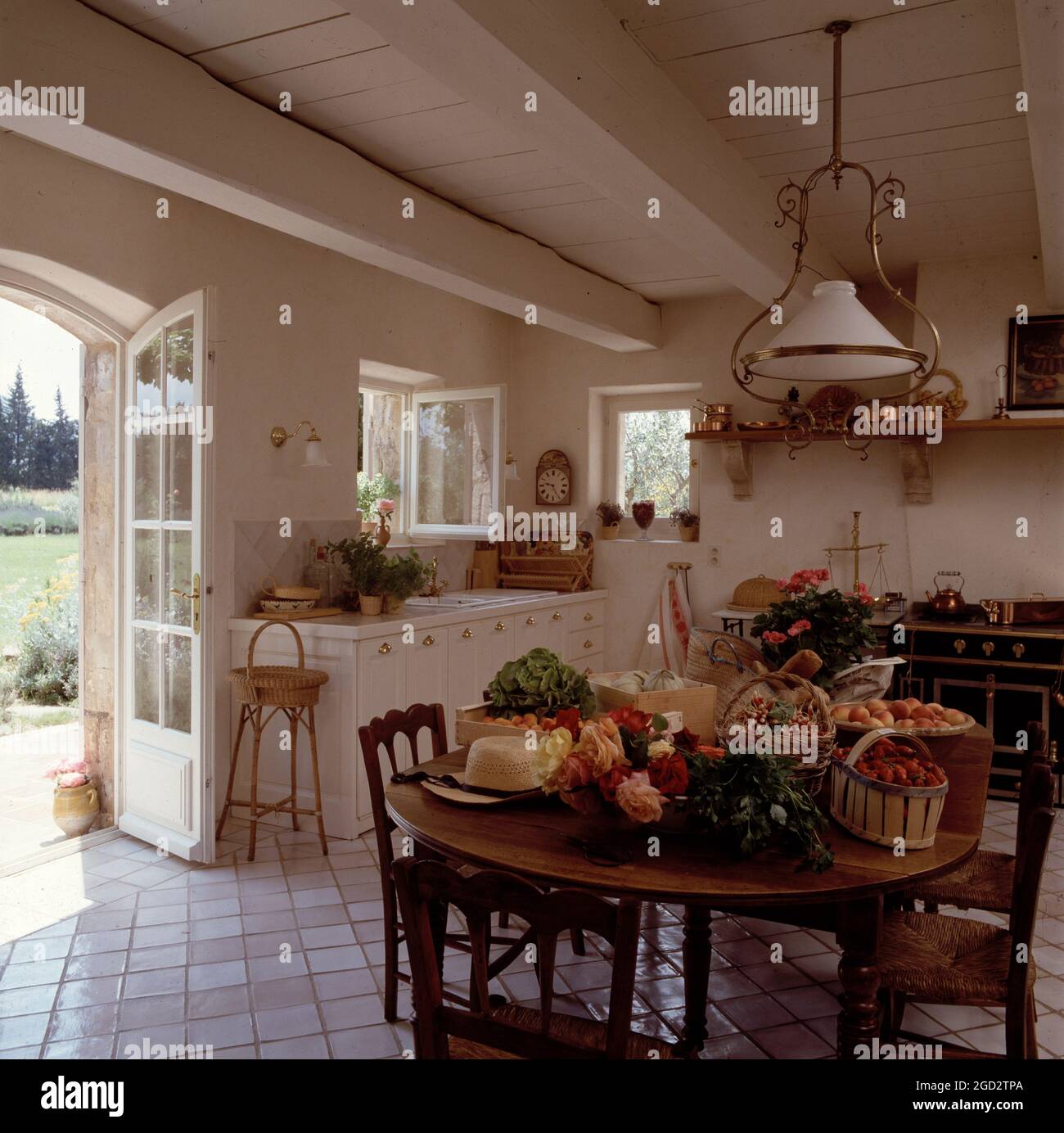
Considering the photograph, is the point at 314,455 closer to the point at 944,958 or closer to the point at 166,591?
the point at 166,591

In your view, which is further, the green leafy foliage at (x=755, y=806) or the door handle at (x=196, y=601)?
the door handle at (x=196, y=601)

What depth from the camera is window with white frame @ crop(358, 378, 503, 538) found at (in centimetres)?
593

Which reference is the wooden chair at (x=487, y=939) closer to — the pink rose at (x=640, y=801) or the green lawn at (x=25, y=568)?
the pink rose at (x=640, y=801)

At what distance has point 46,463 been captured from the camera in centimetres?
470

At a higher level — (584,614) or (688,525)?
(688,525)

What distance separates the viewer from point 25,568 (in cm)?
493

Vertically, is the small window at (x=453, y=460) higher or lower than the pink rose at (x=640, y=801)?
higher

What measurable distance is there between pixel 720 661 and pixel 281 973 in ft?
5.79

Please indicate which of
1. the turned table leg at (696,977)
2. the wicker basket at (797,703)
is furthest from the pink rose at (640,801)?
the turned table leg at (696,977)

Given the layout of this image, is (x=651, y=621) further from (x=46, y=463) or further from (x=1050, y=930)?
(x=46, y=463)

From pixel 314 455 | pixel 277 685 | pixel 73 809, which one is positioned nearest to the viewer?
pixel 277 685

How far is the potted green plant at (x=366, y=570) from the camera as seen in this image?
15.7 feet

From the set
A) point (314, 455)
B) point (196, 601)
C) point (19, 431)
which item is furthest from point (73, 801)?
point (314, 455)
